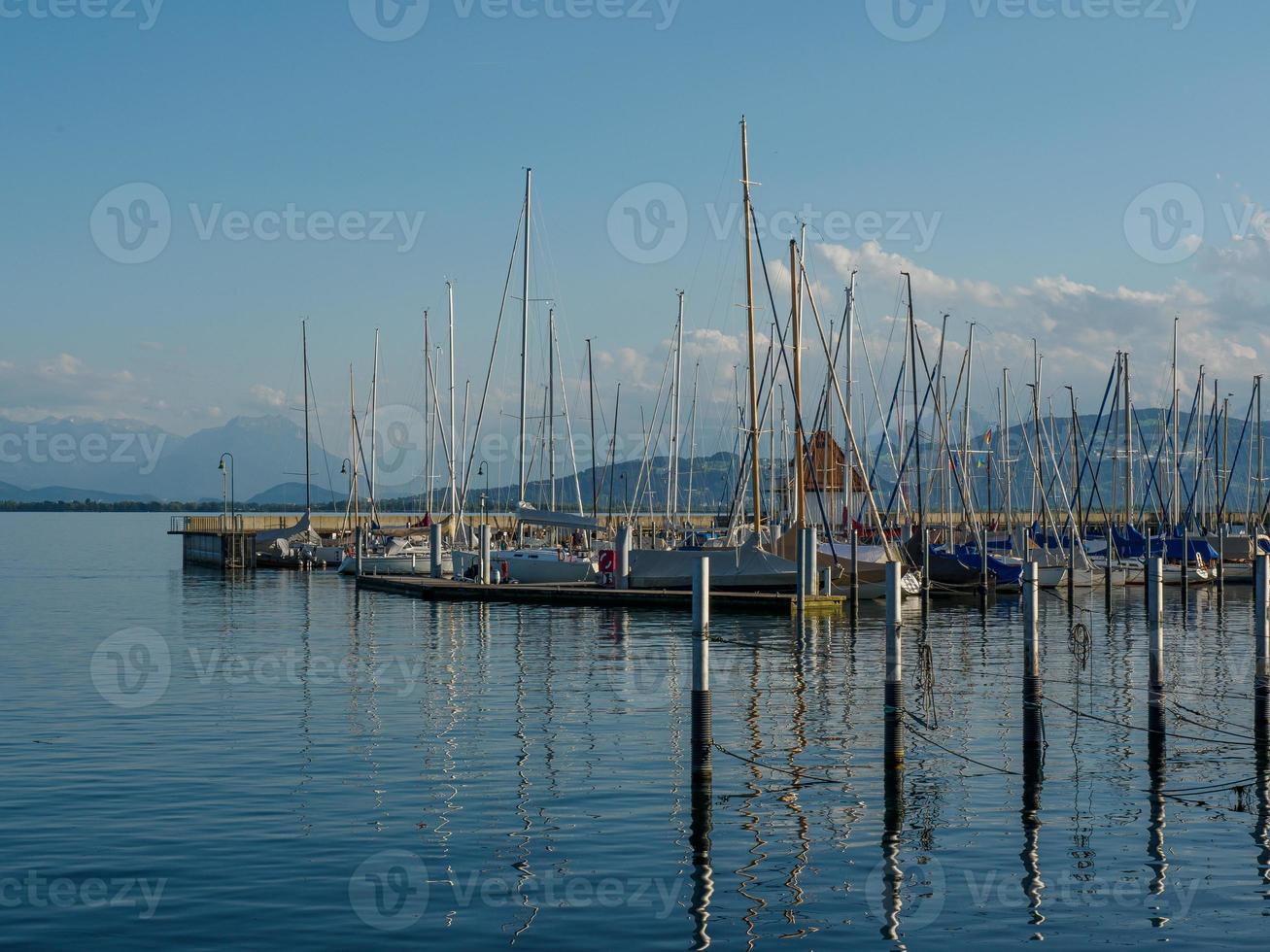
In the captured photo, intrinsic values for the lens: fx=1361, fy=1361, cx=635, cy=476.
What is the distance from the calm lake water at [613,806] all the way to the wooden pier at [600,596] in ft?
39.1

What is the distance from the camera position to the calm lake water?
15.2m

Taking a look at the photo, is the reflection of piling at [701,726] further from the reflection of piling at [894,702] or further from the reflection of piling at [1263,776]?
the reflection of piling at [1263,776]

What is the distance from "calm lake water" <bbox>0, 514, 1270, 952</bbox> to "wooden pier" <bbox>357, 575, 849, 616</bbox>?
39.1 feet

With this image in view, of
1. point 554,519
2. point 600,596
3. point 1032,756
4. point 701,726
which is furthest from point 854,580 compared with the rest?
point 701,726

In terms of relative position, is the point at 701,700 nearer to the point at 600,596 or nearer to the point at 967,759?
the point at 967,759

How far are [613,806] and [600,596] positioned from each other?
113 feet

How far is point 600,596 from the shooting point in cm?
5450

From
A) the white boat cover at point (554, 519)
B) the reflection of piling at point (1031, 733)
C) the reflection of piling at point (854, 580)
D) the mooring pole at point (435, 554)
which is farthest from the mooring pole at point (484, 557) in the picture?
the reflection of piling at point (1031, 733)

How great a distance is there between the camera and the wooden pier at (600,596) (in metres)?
50.4

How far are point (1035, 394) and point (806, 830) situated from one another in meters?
64.0

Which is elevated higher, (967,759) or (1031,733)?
(1031,733)

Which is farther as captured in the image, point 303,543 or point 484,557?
point 303,543

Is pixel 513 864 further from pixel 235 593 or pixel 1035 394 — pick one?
pixel 1035 394

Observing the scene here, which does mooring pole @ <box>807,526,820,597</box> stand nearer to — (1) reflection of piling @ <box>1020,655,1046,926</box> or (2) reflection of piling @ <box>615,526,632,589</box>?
(2) reflection of piling @ <box>615,526,632,589</box>
